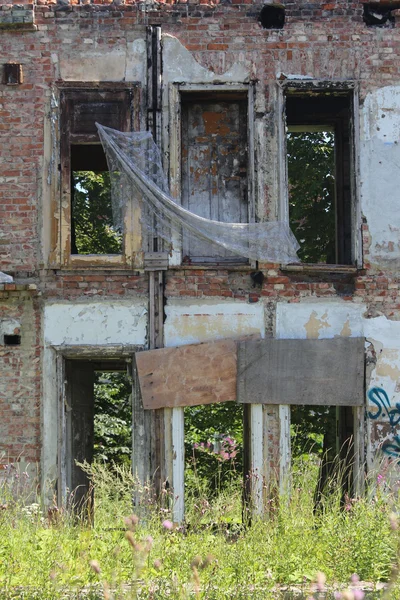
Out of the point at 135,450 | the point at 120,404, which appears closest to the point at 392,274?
the point at 135,450

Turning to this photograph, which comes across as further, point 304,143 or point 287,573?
point 304,143

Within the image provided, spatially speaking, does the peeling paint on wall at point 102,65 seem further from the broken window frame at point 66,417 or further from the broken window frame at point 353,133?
the broken window frame at point 66,417

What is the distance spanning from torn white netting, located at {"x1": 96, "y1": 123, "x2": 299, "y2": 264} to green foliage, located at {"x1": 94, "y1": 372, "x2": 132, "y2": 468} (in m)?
5.40

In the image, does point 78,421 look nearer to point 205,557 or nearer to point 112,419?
point 112,419

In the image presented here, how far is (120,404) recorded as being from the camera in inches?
591

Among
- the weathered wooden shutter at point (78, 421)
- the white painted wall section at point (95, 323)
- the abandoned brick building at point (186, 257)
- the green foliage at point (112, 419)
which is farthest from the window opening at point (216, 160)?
the green foliage at point (112, 419)

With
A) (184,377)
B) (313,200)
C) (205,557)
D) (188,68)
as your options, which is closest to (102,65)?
(188,68)

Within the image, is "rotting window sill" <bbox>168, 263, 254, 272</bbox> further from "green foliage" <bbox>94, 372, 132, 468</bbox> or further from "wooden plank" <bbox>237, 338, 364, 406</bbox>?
"green foliage" <bbox>94, 372, 132, 468</bbox>

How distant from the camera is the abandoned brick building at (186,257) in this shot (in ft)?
30.3

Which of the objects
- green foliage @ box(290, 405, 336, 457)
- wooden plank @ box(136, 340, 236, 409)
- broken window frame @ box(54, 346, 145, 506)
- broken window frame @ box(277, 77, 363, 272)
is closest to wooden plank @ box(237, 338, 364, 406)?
wooden plank @ box(136, 340, 236, 409)

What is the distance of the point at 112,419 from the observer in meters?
14.2

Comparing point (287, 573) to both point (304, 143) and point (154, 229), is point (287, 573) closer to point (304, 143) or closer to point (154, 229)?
point (154, 229)

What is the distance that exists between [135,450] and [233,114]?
4234mm

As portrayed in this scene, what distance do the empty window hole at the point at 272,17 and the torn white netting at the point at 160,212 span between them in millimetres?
1946
